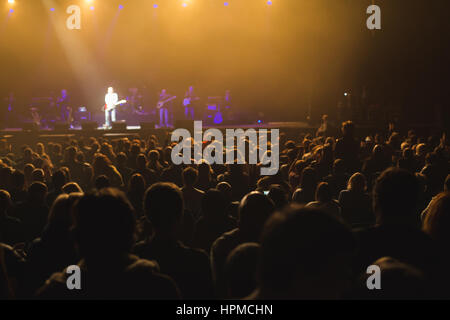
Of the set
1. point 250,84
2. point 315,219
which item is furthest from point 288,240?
point 250,84

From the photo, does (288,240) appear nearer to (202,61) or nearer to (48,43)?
(202,61)

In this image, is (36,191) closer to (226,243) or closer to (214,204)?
(214,204)

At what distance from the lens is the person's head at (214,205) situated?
128 inches

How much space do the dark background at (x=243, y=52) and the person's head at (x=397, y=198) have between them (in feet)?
46.1

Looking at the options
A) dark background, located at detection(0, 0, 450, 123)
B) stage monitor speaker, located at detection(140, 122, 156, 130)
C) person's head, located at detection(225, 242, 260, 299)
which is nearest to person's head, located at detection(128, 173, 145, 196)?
person's head, located at detection(225, 242, 260, 299)

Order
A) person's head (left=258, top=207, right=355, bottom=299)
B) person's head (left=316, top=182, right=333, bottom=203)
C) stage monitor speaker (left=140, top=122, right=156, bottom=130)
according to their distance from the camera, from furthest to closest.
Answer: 1. stage monitor speaker (left=140, top=122, right=156, bottom=130)
2. person's head (left=316, top=182, right=333, bottom=203)
3. person's head (left=258, top=207, right=355, bottom=299)

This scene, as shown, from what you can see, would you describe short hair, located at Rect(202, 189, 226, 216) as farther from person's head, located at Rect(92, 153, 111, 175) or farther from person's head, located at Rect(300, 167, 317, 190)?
person's head, located at Rect(92, 153, 111, 175)

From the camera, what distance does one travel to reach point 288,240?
1.21 metres

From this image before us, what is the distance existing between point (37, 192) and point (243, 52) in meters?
16.7

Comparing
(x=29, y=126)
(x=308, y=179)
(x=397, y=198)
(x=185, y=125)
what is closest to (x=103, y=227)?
(x=397, y=198)

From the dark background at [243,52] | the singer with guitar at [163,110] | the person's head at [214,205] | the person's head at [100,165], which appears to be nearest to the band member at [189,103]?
the singer with guitar at [163,110]

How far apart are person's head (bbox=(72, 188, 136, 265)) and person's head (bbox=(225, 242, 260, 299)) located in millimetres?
494

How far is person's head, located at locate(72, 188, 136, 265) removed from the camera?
65.9 inches

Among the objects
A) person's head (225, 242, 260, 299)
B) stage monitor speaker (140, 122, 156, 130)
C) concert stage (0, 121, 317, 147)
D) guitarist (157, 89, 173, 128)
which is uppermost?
guitarist (157, 89, 173, 128)
